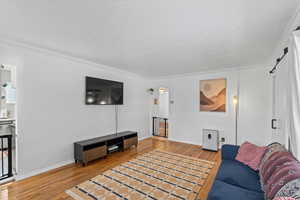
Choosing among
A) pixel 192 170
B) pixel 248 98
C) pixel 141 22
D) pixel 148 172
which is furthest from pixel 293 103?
pixel 248 98

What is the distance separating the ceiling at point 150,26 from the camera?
4.78 feet

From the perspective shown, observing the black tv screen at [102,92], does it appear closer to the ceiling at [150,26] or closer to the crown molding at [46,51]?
the crown molding at [46,51]

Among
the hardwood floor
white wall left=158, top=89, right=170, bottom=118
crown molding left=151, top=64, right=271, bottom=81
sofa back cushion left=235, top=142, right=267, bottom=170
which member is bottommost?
the hardwood floor

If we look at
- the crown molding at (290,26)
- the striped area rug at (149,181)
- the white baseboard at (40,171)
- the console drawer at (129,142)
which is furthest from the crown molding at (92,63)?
the striped area rug at (149,181)

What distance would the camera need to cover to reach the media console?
9.90 ft

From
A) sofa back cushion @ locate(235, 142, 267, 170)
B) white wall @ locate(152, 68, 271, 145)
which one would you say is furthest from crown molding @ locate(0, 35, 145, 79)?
sofa back cushion @ locate(235, 142, 267, 170)

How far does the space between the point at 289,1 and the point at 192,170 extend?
285 centimetres

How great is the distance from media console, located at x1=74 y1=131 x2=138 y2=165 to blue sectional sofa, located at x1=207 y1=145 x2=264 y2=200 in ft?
8.36

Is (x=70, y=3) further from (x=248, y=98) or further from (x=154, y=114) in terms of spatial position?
(x=154, y=114)

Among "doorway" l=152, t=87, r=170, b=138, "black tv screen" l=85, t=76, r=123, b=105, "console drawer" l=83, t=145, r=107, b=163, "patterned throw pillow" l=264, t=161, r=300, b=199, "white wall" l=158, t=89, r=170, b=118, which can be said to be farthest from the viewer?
"white wall" l=158, t=89, r=170, b=118

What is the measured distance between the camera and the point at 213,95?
4.32 meters

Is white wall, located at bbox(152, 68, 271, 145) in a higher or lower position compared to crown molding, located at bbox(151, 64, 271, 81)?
lower

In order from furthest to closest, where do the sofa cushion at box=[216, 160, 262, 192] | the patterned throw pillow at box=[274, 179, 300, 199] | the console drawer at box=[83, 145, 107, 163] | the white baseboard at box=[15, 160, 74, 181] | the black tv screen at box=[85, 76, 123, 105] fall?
1. the black tv screen at box=[85, 76, 123, 105]
2. the console drawer at box=[83, 145, 107, 163]
3. the white baseboard at box=[15, 160, 74, 181]
4. the sofa cushion at box=[216, 160, 262, 192]
5. the patterned throw pillow at box=[274, 179, 300, 199]

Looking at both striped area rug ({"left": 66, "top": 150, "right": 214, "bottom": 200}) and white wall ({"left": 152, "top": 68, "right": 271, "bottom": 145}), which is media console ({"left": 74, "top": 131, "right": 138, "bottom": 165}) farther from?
white wall ({"left": 152, "top": 68, "right": 271, "bottom": 145})
